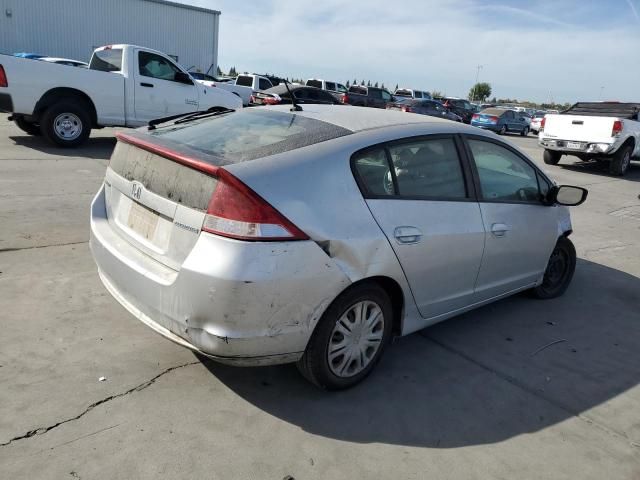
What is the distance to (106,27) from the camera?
1198 inches

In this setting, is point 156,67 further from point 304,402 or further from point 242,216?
point 304,402

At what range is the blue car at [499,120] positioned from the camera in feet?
93.9

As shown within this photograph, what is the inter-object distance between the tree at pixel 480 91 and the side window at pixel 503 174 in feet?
283

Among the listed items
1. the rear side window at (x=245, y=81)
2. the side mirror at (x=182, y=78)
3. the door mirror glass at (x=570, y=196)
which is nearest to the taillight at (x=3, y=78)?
the side mirror at (x=182, y=78)

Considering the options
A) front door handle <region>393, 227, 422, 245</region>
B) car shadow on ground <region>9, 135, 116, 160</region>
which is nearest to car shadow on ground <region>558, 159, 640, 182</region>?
car shadow on ground <region>9, 135, 116, 160</region>

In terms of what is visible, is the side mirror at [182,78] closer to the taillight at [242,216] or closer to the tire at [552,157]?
the taillight at [242,216]

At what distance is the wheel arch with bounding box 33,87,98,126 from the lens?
9.23 metres

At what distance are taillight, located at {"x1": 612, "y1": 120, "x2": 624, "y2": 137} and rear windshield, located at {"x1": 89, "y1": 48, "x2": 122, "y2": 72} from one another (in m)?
11.2

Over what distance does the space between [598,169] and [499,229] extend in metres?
13.0

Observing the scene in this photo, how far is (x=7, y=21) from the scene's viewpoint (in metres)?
27.7

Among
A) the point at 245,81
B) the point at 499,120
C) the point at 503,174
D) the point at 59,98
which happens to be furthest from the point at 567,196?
the point at 499,120

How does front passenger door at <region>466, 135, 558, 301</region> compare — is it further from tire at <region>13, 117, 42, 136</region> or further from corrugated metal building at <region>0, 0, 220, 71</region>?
corrugated metal building at <region>0, 0, 220, 71</region>

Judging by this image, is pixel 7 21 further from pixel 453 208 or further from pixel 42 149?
pixel 453 208

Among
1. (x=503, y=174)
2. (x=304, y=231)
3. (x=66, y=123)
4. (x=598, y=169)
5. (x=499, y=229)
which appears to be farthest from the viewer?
(x=598, y=169)
